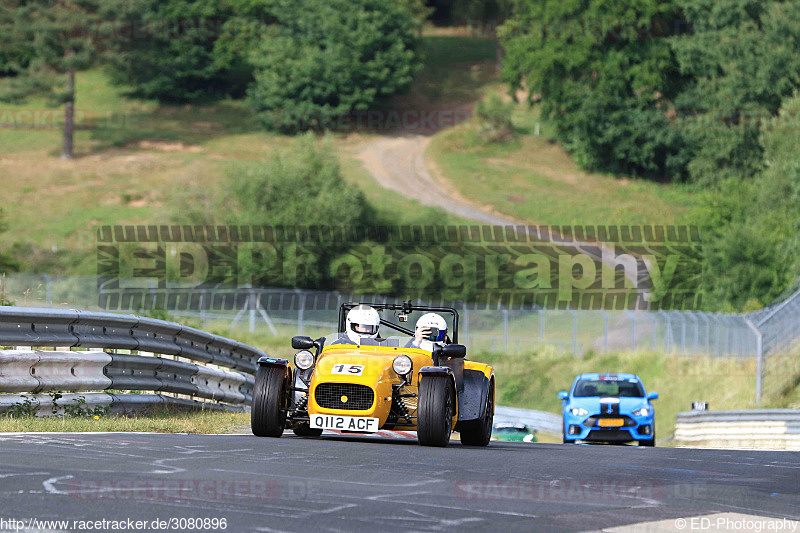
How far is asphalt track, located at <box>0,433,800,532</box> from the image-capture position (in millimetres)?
7031

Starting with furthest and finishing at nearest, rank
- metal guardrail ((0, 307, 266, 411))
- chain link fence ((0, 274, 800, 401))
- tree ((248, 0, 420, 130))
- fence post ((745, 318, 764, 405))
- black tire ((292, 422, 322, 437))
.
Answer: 1. tree ((248, 0, 420, 130))
2. chain link fence ((0, 274, 800, 401))
3. fence post ((745, 318, 764, 405))
4. black tire ((292, 422, 322, 437))
5. metal guardrail ((0, 307, 266, 411))

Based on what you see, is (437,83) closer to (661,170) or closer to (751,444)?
(661,170)

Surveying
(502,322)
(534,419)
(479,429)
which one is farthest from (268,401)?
(502,322)

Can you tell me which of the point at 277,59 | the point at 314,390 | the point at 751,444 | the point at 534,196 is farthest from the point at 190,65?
the point at 314,390

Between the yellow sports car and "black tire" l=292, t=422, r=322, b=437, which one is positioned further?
"black tire" l=292, t=422, r=322, b=437

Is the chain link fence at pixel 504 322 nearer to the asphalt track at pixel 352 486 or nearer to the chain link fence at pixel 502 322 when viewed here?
the chain link fence at pixel 502 322

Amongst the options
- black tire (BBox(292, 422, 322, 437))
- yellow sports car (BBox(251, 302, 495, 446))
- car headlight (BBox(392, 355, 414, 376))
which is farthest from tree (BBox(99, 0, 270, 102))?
car headlight (BBox(392, 355, 414, 376))

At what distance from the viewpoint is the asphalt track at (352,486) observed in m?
7.03

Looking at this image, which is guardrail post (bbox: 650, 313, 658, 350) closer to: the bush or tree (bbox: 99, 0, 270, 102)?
the bush

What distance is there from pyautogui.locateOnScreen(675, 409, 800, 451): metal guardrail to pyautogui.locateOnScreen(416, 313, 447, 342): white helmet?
997cm

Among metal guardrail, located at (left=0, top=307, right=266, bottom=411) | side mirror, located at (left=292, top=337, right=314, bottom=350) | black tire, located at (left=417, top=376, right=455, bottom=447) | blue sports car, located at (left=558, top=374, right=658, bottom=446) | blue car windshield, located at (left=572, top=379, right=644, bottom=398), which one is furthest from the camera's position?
blue car windshield, located at (left=572, top=379, right=644, bottom=398)

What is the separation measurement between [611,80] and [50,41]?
41563 mm

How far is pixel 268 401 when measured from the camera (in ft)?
42.7

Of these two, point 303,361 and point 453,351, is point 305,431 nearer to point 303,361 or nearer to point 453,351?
point 303,361
